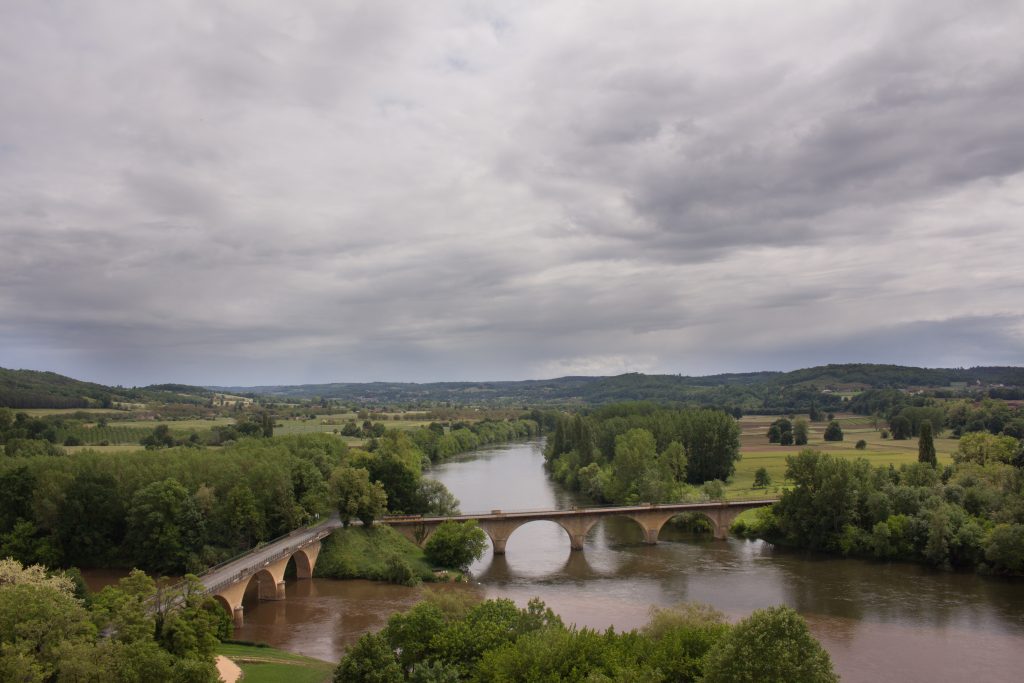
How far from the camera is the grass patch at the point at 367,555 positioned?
5850 cm

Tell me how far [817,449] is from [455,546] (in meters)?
72.1

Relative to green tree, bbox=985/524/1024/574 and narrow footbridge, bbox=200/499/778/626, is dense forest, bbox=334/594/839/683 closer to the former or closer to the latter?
narrow footbridge, bbox=200/499/778/626

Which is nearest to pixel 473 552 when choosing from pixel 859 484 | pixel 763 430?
pixel 859 484

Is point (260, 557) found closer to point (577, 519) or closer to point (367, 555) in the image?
point (367, 555)

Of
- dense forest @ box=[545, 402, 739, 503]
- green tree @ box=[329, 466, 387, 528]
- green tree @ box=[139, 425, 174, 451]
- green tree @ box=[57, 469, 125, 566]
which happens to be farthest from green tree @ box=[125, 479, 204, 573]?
green tree @ box=[139, 425, 174, 451]

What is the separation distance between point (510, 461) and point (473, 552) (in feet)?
255

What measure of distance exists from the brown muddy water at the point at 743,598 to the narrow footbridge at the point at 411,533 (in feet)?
5.18

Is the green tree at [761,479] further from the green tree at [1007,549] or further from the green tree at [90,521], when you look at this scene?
the green tree at [90,521]

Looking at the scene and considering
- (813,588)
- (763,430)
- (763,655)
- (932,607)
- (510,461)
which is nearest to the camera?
(763,655)

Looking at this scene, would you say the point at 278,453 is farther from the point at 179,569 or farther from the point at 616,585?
the point at 616,585

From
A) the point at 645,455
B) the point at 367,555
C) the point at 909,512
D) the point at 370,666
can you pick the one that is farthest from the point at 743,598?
the point at 645,455

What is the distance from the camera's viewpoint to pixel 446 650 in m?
31.8

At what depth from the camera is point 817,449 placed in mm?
112188

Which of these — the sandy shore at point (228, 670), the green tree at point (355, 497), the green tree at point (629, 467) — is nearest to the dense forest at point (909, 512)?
the green tree at point (629, 467)
